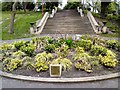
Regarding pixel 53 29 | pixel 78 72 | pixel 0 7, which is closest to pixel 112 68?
pixel 78 72

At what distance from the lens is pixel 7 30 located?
17016 millimetres

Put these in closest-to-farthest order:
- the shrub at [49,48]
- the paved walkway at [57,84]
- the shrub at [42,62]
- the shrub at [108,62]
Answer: the paved walkway at [57,84], the shrub at [42,62], the shrub at [108,62], the shrub at [49,48]

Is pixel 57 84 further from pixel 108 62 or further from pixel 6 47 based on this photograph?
pixel 6 47

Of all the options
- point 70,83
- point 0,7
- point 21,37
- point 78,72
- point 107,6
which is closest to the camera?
point 70,83

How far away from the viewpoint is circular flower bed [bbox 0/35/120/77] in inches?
308

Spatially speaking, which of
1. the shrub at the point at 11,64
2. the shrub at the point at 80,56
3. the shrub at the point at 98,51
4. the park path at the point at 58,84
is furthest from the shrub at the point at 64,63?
the shrub at the point at 98,51

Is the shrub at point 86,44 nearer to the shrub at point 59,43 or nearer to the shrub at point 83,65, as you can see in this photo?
the shrub at point 59,43

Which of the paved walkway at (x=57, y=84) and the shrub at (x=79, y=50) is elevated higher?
the shrub at (x=79, y=50)

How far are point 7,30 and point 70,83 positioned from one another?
36.3 ft

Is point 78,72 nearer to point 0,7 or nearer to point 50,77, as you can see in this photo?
point 50,77

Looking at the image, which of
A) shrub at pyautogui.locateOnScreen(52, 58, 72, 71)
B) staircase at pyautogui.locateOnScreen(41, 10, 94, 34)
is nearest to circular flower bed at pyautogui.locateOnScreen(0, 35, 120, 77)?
shrub at pyautogui.locateOnScreen(52, 58, 72, 71)

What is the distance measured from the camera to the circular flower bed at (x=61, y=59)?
782cm

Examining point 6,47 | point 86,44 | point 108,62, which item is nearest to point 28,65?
point 6,47

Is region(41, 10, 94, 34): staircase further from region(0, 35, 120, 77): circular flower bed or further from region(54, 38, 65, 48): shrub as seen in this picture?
region(0, 35, 120, 77): circular flower bed
